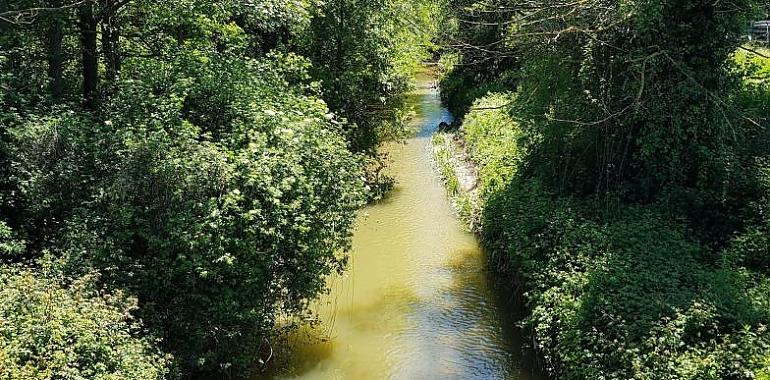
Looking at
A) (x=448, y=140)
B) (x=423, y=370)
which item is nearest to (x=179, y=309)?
(x=423, y=370)

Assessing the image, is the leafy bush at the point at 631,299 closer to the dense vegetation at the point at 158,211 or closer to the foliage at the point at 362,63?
the dense vegetation at the point at 158,211

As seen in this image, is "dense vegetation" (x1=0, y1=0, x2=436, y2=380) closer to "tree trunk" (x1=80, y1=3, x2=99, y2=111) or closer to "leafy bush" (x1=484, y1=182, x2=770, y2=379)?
"tree trunk" (x1=80, y1=3, x2=99, y2=111)

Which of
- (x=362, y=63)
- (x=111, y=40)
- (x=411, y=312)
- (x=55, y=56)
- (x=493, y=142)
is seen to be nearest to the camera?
(x=55, y=56)

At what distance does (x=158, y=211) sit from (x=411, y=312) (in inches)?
250

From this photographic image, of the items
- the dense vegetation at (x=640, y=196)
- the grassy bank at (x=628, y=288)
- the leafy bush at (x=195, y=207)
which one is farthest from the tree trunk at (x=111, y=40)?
the grassy bank at (x=628, y=288)

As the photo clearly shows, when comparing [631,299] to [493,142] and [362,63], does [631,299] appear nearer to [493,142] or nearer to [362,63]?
[493,142]

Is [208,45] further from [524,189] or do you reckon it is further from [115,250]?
[524,189]

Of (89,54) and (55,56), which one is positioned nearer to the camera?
(55,56)

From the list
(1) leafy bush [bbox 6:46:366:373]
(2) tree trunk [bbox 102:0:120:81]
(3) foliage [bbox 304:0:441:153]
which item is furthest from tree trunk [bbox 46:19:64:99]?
(3) foliage [bbox 304:0:441:153]

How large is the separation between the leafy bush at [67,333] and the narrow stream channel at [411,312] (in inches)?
143

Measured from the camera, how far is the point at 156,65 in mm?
12102

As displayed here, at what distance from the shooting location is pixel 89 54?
13.6m

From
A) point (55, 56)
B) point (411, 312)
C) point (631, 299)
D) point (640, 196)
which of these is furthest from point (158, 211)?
point (640, 196)

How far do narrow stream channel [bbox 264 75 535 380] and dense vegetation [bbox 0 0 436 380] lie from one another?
1.92m
